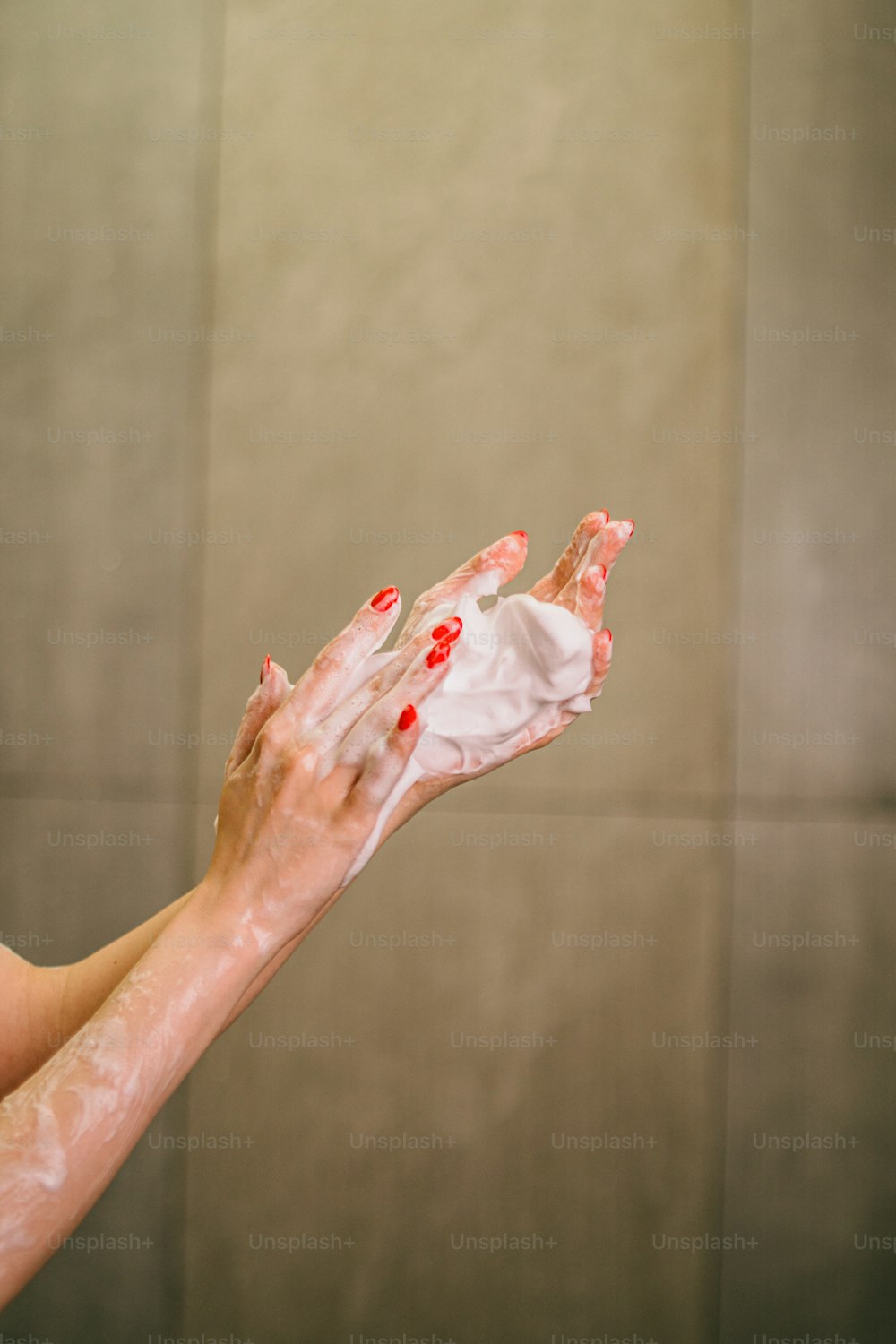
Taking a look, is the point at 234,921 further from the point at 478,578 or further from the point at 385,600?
the point at 478,578

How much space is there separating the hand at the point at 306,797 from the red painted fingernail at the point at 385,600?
8 centimetres

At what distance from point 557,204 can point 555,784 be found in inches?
44.4

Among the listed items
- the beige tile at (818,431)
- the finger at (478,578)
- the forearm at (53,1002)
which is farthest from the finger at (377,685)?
the beige tile at (818,431)

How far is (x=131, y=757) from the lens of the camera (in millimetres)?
1900

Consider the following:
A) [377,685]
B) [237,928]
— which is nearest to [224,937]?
[237,928]

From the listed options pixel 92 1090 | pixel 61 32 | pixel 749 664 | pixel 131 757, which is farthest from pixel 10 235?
pixel 92 1090

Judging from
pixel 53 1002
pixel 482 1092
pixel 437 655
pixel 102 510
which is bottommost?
pixel 482 1092

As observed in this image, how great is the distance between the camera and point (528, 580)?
6.30 ft

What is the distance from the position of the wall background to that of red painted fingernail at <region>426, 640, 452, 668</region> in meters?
1.08

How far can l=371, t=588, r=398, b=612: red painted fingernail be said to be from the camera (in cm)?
84

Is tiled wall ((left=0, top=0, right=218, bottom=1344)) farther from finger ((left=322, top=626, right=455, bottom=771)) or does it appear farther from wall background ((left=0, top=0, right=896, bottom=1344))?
finger ((left=322, top=626, right=455, bottom=771))

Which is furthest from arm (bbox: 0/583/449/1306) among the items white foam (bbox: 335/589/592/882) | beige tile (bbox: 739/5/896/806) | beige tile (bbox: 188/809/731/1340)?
beige tile (bbox: 739/5/896/806)

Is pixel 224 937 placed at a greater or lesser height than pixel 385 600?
lesser

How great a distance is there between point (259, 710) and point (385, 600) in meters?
0.14
